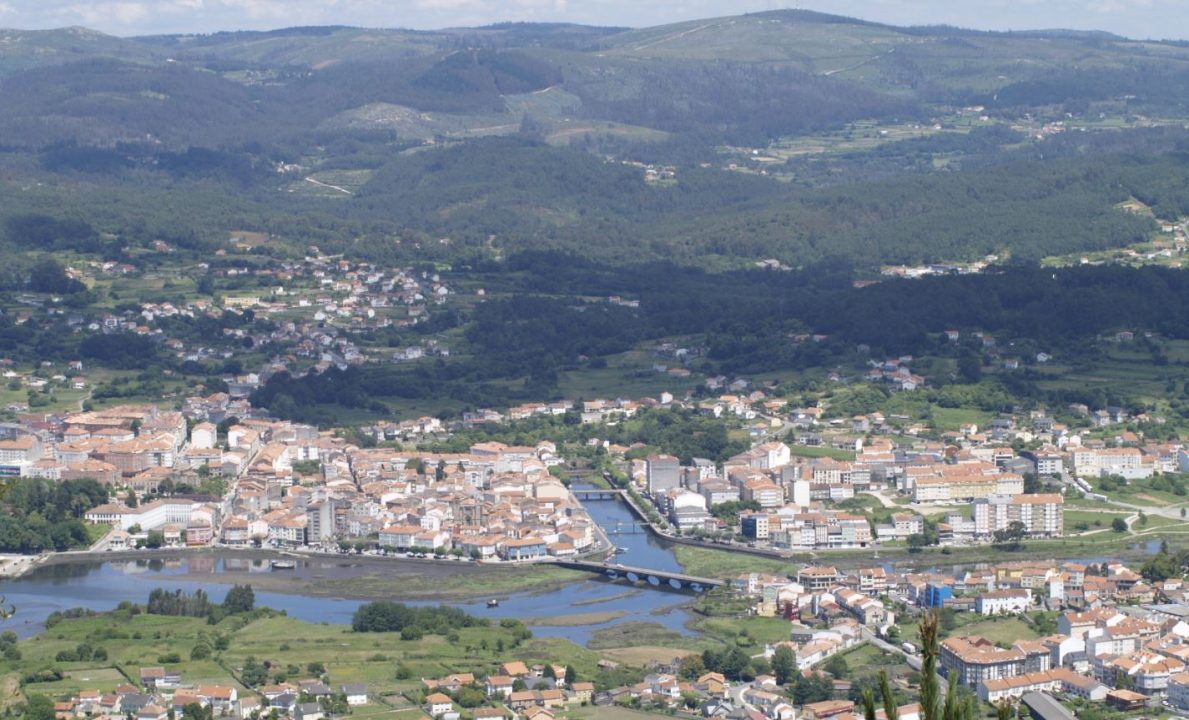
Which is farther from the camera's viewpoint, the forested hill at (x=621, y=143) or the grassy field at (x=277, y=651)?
the forested hill at (x=621, y=143)

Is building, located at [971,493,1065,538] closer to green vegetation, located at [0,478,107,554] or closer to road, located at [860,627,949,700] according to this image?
road, located at [860,627,949,700]

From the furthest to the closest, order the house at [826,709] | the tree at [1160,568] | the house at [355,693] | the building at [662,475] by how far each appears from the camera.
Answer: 1. the building at [662,475]
2. the tree at [1160,568]
3. the house at [355,693]
4. the house at [826,709]

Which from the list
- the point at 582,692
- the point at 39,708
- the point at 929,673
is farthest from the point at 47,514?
the point at 929,673

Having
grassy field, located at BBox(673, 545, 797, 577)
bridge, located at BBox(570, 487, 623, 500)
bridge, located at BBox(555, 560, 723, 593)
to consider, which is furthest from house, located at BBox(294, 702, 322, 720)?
bridge, located at BBox(570, 487, 623, 500)

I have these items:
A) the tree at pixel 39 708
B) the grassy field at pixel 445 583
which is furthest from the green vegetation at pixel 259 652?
the grassy field at pixel 445 583

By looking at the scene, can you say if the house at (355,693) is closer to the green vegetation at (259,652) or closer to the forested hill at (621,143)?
the green vegetation at (259,652)

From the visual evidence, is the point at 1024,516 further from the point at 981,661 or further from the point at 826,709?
the point at 826,709
